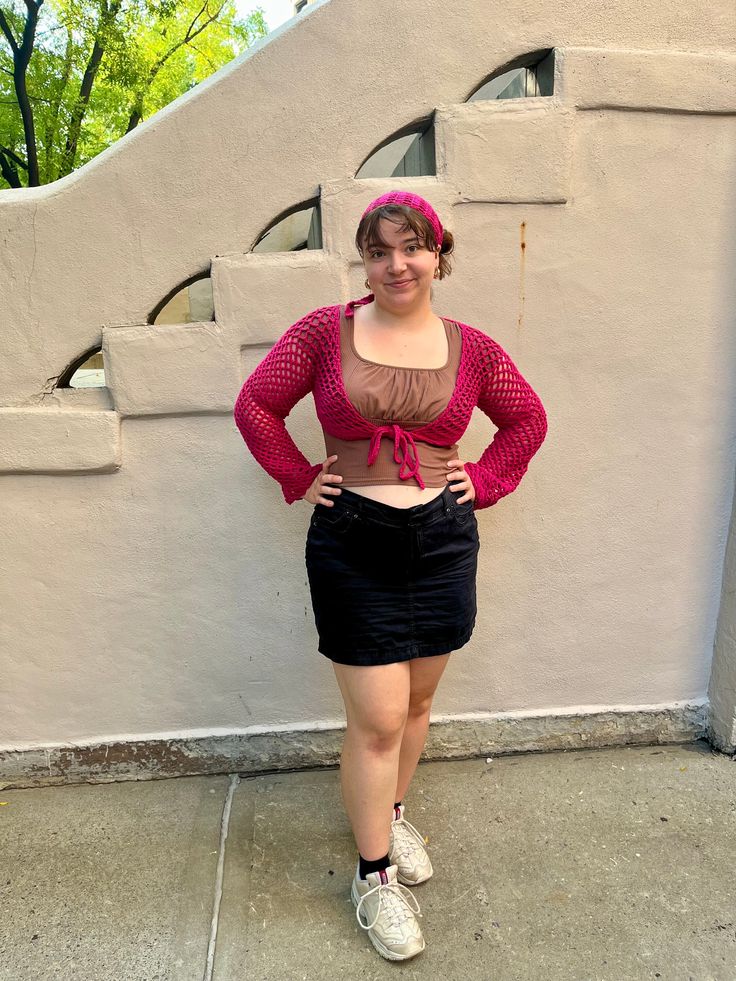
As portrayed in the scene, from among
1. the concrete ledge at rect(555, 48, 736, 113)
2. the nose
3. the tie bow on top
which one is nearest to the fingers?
the tie bow on top

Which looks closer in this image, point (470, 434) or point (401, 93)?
point (401, 93)

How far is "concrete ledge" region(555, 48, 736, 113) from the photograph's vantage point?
2199 mm

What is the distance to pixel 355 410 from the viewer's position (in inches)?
69.6

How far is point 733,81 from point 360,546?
1.92m

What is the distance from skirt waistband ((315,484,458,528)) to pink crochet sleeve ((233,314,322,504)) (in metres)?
0.23

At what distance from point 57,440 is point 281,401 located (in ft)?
2.83

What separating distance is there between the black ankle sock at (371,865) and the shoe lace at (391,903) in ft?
0.14

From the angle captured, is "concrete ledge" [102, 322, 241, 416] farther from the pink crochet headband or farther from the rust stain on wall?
the rust stain on wall

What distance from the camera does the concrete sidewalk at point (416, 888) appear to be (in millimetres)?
1881

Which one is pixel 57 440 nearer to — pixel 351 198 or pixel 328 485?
pixel 328 485

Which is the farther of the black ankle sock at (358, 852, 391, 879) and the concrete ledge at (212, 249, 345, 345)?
the concrete ledge at (212, 249, 345, 345)

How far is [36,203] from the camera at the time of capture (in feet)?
7.07

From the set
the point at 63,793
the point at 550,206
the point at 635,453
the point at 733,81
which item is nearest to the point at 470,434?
the point at 635,453

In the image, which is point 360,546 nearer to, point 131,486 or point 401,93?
point 131,486
